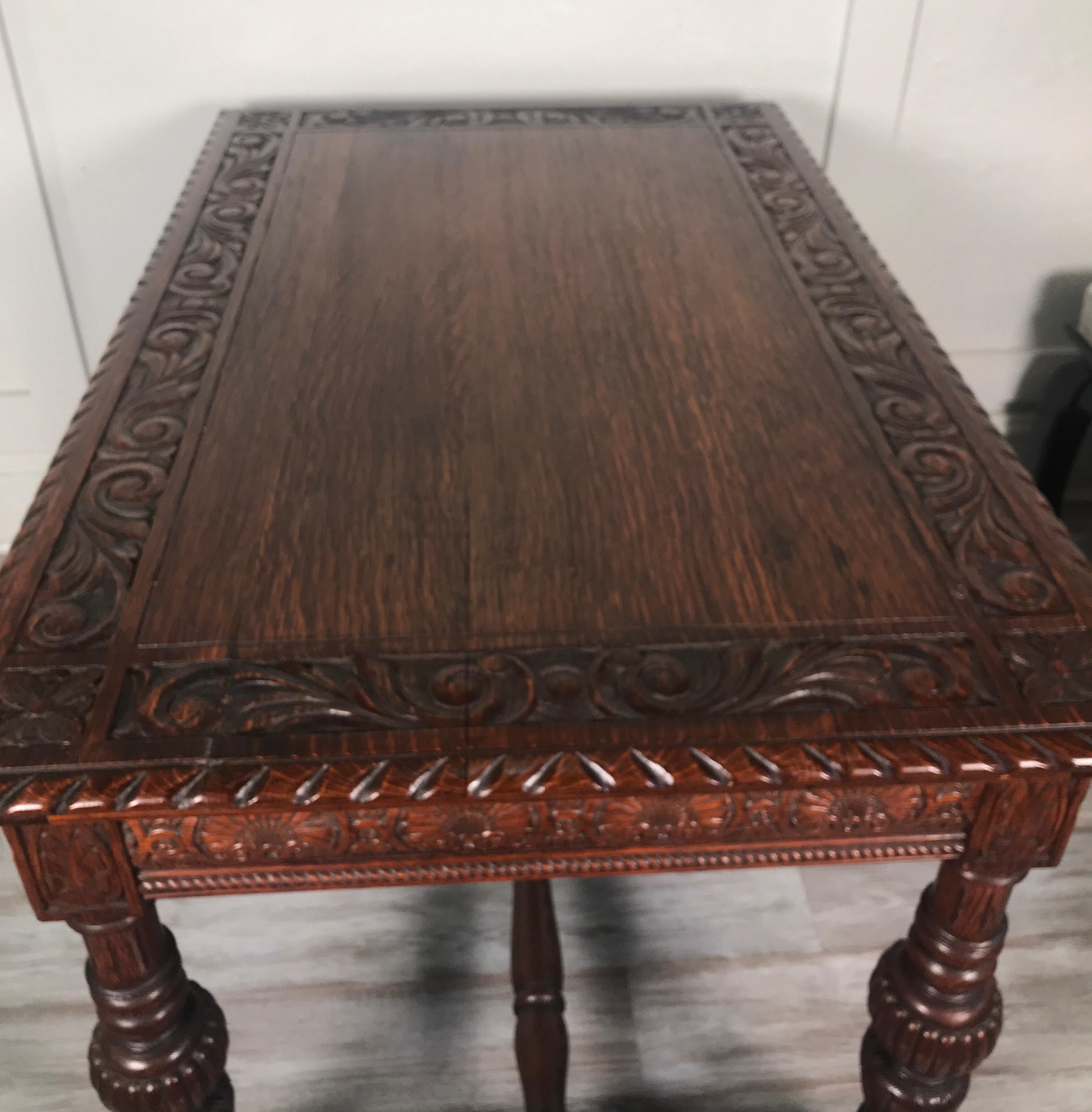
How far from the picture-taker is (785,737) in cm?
43

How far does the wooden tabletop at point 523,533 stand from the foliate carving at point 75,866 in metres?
0.04

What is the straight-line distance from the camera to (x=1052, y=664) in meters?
0.46

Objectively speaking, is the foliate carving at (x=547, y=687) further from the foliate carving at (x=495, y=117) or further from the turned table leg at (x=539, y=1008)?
the foliate carving at (x=495, y=117)

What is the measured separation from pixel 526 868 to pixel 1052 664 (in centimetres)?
25

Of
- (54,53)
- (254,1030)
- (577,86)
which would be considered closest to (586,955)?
(254,1030)

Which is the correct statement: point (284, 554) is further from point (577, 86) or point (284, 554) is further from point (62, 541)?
point (577, 86)

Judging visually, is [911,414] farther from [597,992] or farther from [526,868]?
[597,992]

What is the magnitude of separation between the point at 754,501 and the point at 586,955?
54cm

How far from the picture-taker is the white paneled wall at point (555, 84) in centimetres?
102

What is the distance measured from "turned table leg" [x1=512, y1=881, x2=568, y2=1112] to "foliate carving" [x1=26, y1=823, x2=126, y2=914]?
332 mm

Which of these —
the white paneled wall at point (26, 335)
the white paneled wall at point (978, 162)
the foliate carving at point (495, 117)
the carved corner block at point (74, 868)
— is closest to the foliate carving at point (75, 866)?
the carved corner block at point (74, 868)

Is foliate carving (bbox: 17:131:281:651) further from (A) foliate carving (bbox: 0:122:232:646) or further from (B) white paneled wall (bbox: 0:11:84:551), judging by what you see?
(B) white paneled wall (bbox: 0:11:84:551)

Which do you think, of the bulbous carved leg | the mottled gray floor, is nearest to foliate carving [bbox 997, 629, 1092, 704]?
the bulbous carved leg

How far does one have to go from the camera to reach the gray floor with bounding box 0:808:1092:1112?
33.2 inches
